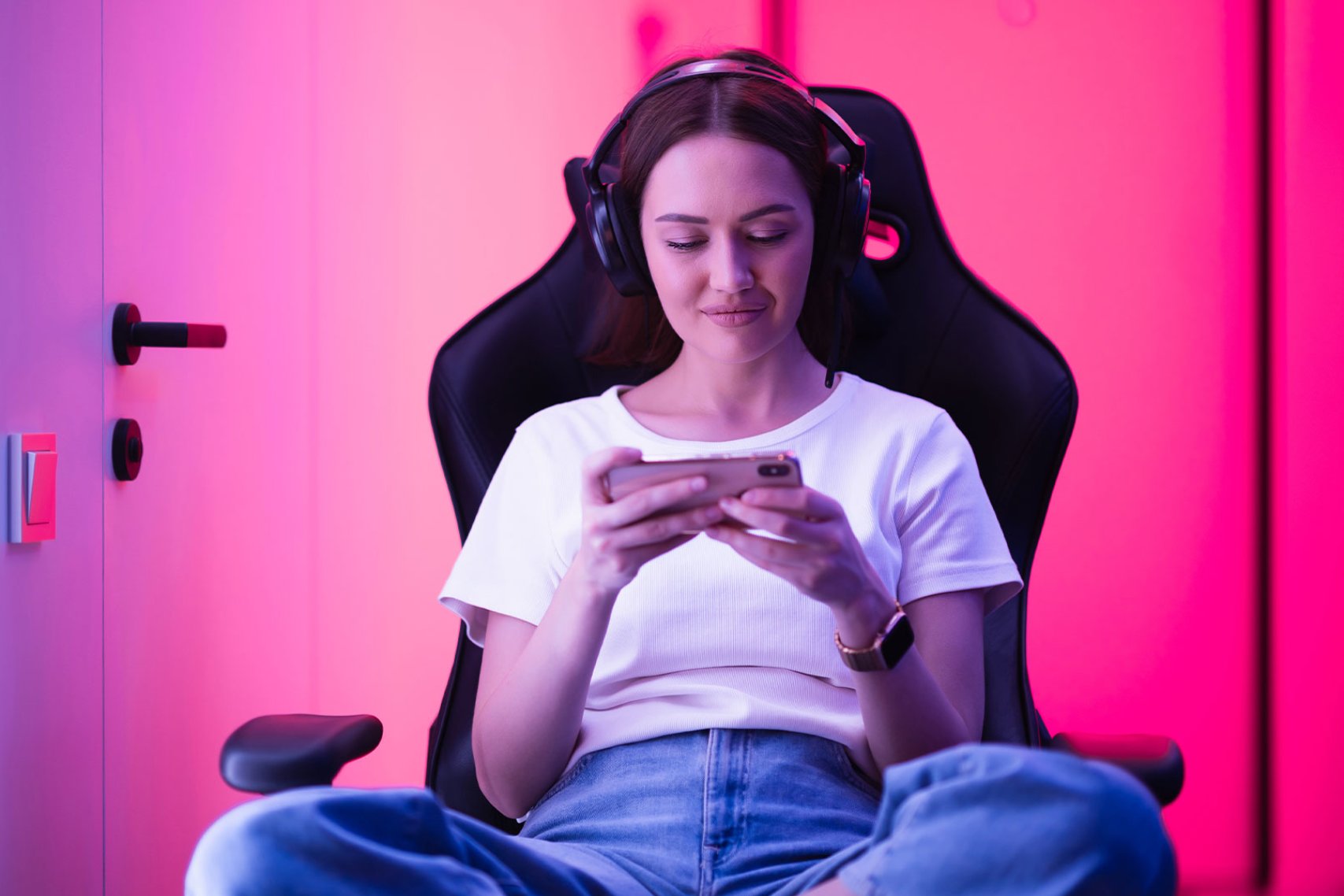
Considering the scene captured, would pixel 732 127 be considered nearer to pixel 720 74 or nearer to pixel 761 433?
pixel 720 74

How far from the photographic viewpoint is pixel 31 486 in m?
1.21

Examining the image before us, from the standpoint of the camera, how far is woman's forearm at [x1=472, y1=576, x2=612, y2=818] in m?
1.00

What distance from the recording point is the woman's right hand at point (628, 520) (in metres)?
0.87

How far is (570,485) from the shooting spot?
118 cm

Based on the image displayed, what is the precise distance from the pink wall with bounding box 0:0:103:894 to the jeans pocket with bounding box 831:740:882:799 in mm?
837

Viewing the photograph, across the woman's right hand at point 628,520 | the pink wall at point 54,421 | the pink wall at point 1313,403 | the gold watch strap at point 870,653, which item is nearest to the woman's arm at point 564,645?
the woman's right hand at point 628,520

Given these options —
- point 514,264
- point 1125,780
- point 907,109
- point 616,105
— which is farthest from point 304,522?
point 1125,780

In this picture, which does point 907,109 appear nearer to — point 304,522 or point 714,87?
point 714,87

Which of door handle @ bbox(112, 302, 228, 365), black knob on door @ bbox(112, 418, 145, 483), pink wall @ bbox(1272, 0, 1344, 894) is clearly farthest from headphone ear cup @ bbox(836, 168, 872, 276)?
pink wall @ bbox(1272, 0, 1344, 894)

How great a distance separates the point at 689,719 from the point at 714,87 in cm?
61

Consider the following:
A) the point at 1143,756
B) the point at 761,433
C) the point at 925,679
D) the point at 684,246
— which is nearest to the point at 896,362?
the point at 761,433

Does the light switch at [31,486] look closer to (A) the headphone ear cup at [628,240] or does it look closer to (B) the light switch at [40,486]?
(B) the light switch at [40,486]

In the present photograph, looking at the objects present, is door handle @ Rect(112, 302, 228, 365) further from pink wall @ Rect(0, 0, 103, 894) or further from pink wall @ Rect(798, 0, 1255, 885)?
pink wall @ Rect(798, 0, 1255, 885)

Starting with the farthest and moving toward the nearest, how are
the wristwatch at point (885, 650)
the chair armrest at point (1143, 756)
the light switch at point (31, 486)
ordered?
the light switch at point (31, 486) → the wristwatch at point (885, 650) → the chair armrest at point (1143, 756)
